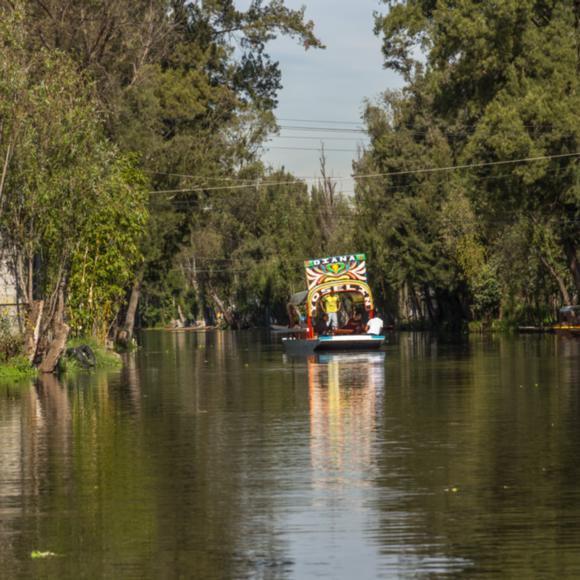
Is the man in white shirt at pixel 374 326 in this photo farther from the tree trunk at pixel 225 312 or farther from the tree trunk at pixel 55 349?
the tree trunk at pixel 225 312

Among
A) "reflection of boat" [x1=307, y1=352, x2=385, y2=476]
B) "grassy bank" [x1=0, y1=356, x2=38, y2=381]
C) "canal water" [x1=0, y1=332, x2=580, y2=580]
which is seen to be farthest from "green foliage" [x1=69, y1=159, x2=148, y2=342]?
"canal water" [x1=0, y1=332, x2=580, y2=580]

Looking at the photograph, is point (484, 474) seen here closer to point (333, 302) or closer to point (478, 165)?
point (333, 302)

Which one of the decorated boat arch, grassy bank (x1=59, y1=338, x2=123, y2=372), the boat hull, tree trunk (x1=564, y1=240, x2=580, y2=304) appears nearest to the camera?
grassy bank (x1=59, y1=338, x2=123, y2=372)

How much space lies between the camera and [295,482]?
1630 centimetres

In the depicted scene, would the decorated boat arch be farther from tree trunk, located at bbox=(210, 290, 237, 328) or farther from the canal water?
tree trunk, located at bbox=(210, 290, 237, 328)

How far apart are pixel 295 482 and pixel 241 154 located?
61645 millimetres

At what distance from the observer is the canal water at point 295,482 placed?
38.7 feet

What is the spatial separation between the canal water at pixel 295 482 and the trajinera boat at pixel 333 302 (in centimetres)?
1942

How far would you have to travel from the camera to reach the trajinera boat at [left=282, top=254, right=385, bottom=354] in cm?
5166

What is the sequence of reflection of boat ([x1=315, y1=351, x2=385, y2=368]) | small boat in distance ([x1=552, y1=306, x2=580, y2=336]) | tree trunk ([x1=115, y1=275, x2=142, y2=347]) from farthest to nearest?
small boat in distance ([x1=552, y1=306, x2=580, y2=336]) < tree trunk ([x1=115, y1=275, x2=142, y2=347]) < reflection of boat ([x1=315, y1=351, x2=385, y2=368])

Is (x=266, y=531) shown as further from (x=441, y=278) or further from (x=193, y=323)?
(x=193, y=323)

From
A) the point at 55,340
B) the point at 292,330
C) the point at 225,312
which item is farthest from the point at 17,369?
the point at 225,312

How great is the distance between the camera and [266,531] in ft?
43.1

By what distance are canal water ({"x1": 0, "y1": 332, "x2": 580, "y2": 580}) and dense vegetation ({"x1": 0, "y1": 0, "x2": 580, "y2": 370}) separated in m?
8.39
